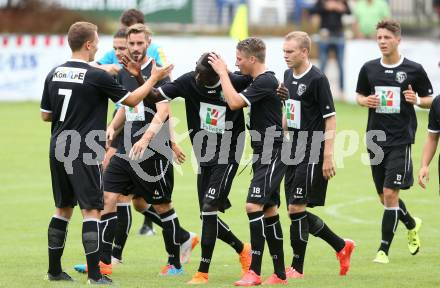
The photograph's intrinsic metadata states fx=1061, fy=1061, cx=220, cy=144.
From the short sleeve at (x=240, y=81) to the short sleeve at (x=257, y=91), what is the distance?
258 mm

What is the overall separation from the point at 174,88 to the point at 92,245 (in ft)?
5.64

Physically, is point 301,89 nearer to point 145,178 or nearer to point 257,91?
point 257,91

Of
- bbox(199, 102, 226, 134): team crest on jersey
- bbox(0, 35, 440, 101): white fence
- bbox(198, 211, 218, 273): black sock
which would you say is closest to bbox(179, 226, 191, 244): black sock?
bbox(198, 211, 218, 273): black sock

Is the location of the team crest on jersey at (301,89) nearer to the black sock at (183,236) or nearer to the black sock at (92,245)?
the black sock at (183,236)

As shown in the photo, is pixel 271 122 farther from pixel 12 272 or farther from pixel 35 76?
pixel 35 76

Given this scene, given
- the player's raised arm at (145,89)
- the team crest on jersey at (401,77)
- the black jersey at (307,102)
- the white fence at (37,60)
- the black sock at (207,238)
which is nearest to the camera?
the player's raised arm at (145,89)

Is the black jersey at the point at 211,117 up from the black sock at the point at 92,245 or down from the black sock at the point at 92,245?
up

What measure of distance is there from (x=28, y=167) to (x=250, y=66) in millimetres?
9549

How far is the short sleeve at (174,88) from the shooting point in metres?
10.2

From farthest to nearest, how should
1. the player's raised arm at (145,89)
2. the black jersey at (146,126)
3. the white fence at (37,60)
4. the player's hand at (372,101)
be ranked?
the white fence at (37,60) → the player's hand at (372,101) → the black jersey at (146,126) → the player's raised arm at (145,89)

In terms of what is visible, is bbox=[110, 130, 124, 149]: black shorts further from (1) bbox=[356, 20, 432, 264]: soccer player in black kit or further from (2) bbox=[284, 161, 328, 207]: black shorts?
(1) bbox=[356, 20, 432, 264]: soccer player in black kit

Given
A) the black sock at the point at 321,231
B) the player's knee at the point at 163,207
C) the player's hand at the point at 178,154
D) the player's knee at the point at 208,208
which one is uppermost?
the player's hand at the point at 178,154

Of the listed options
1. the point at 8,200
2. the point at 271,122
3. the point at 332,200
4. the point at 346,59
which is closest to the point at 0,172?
the point at 8,200

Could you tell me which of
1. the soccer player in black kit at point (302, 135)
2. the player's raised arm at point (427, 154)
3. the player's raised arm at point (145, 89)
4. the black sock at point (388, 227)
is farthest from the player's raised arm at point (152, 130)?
the black sock at point (388, 227)
